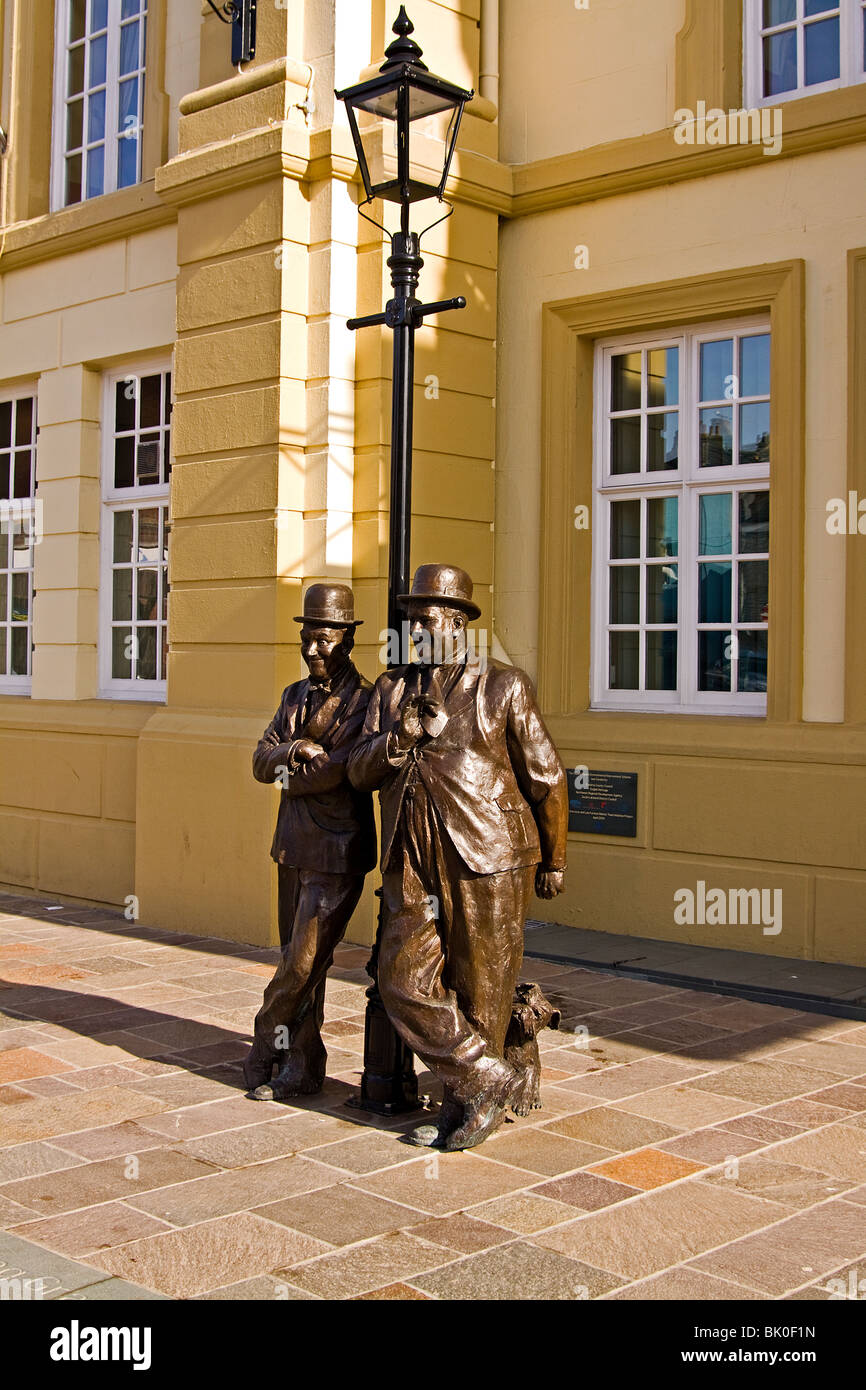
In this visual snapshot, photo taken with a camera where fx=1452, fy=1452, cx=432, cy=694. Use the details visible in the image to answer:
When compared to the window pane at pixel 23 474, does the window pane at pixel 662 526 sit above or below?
below

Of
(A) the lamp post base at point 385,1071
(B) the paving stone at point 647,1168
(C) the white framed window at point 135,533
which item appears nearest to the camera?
(B) the paving stone at point 647,1168

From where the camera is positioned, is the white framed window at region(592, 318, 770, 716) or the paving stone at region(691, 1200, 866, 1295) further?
the white framed window at region(592, 318, 770, 716)

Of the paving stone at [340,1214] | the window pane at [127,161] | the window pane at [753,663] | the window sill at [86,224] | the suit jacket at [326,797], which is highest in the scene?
the window pane at [127,161]

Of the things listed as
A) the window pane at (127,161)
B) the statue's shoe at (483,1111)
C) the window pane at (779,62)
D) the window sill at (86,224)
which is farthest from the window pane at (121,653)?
the statue's shoe at (483,1111)

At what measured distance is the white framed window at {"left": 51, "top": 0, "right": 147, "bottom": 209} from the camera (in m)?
10.9

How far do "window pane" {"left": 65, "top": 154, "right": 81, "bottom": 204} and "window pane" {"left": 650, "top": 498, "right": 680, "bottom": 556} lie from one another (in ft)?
17.9

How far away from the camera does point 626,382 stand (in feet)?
30.7

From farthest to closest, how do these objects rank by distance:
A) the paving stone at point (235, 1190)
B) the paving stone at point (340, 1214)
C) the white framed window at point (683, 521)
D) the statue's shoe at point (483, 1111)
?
the white framed window at point (683, 521) < the statue's shoe at point (483, 1111) < the paving stone at point (235, 1190) < the paving stone at point (340, 1214)

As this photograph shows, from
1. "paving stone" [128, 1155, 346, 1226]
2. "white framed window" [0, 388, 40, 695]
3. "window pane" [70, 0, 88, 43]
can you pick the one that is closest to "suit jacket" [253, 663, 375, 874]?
"paving stone" [128, 1155, 346, 1226]

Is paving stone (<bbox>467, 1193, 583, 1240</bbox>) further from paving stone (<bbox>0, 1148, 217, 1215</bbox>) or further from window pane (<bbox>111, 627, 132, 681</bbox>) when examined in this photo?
window pane (<bbox>111, 627, 132, 681</bbox>)

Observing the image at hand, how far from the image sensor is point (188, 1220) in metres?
4.28

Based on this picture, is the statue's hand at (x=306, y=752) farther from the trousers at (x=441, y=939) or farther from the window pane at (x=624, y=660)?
the window pane at (x=624, y=660)

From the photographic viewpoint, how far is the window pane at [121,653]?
35.2ft

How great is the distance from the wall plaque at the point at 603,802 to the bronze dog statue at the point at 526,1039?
3.53 meters
